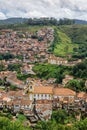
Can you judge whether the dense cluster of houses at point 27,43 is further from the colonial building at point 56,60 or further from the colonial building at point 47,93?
the colonial building at point 47,93

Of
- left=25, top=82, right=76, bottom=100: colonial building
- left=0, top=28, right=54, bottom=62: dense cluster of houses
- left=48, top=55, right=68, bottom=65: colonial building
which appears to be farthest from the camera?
left=0, top=28, right=54, bottom=62: dense cluster of houses

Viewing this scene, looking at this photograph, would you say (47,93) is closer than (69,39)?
Yes

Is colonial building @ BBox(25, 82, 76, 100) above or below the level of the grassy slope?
above

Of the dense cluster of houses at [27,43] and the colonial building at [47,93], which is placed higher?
the colonial building at [47,93]

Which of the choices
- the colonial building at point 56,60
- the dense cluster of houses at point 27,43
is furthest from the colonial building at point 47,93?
the dense cluster of houses at point 27,43

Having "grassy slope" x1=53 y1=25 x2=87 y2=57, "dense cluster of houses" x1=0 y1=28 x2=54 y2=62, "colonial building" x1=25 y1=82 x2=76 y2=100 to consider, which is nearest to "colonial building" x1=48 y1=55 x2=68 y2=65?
"dense cluster of houses" x1=0 y1=28 x2=54 y2=62

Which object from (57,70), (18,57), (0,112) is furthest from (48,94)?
(18,57)

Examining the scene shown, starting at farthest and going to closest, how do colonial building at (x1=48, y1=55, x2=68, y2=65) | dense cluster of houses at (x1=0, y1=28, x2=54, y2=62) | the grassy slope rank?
the grassy slope → dense cluster of houses at (x1=0, y1=28, x2=54, y2=62) → colonial building at (x1=48, y1=55, x2=68, y2=65)

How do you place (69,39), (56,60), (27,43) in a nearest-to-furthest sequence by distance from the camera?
(56,60)
(27,43)
(69,39)

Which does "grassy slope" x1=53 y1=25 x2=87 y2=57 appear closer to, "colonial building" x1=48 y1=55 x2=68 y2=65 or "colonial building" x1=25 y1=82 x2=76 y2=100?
"colonial building" x1=48 y1=55 x2=68 y2=65

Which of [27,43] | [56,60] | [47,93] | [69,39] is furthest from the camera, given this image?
[69,39]

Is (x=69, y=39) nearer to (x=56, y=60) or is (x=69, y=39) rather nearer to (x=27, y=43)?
(x=27, y=43)

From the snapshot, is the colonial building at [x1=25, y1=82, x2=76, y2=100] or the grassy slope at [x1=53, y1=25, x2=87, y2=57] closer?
the colonial building at [x1=25, y1=82, x2=76, y2=100]

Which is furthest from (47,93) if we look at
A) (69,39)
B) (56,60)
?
(69,39)
